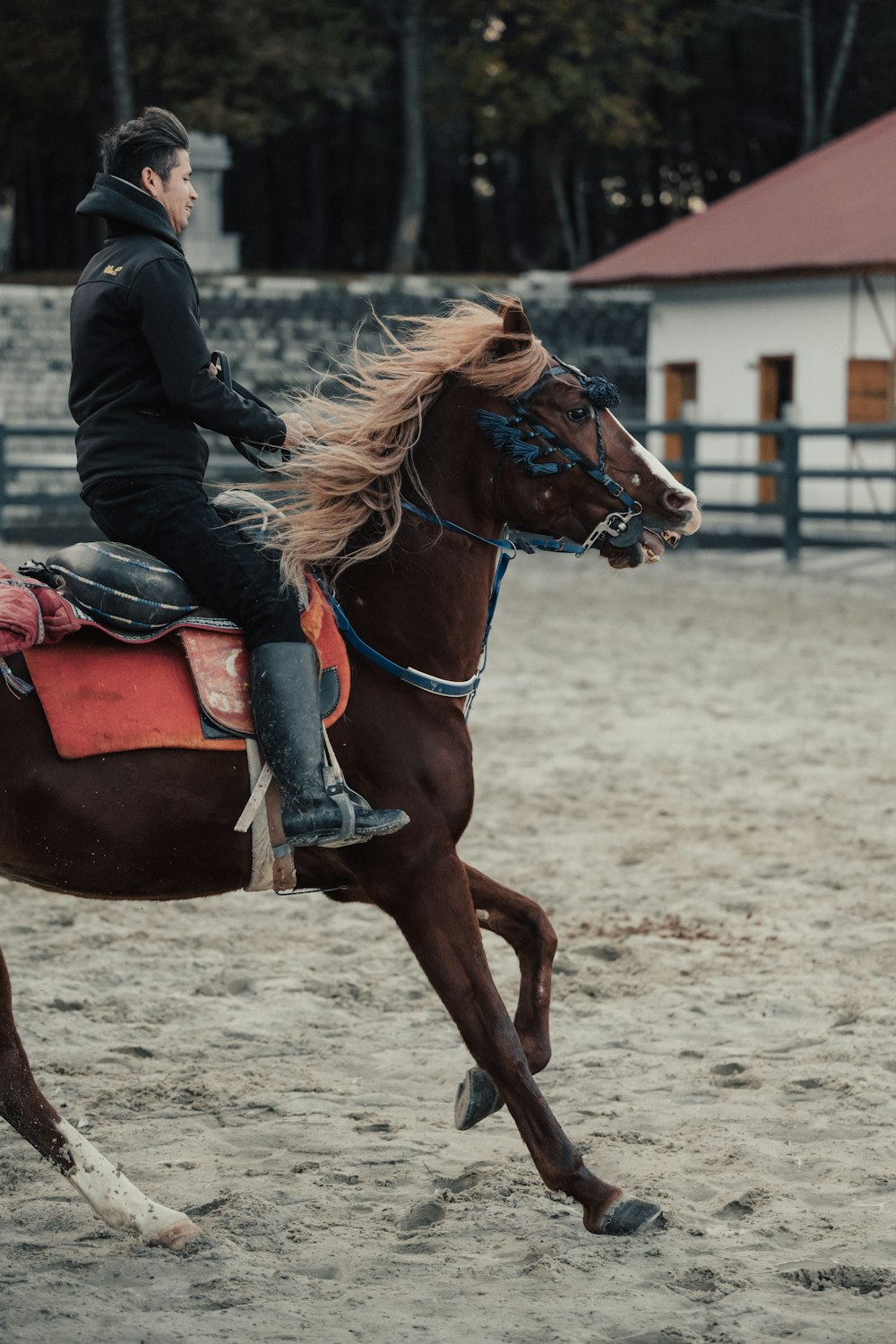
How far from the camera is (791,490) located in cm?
1852

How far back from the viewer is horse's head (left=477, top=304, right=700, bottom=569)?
3912 millimetres

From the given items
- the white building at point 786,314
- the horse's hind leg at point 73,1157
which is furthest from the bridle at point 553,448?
the white building at point 786,314

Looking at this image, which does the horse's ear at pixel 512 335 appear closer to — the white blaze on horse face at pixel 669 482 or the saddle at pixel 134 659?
the white blaze on horse face at pixel 669 482

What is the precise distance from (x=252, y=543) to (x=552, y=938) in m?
1.28

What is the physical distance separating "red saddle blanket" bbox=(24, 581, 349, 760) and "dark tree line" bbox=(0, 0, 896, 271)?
27.4m

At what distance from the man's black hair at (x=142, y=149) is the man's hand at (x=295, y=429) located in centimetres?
60

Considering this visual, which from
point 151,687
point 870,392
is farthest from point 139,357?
point 870,392

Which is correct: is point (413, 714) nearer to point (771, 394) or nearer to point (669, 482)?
point (669, 482)

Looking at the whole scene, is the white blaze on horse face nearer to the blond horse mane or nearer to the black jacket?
the blond horse mane

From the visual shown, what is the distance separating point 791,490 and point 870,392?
5214 mm

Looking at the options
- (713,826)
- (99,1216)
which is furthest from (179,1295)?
(713,826)

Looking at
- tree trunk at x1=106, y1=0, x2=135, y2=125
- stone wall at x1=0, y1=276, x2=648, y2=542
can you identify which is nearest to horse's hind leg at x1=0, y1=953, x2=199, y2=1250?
stone wall at x1=0, y1=276, x2=648, y2=542

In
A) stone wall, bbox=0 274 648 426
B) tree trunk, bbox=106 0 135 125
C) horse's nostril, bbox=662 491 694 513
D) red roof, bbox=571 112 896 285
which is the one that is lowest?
horse's nostril, bbox=662 491 694 513

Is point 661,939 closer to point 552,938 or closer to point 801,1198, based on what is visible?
point 552,938
